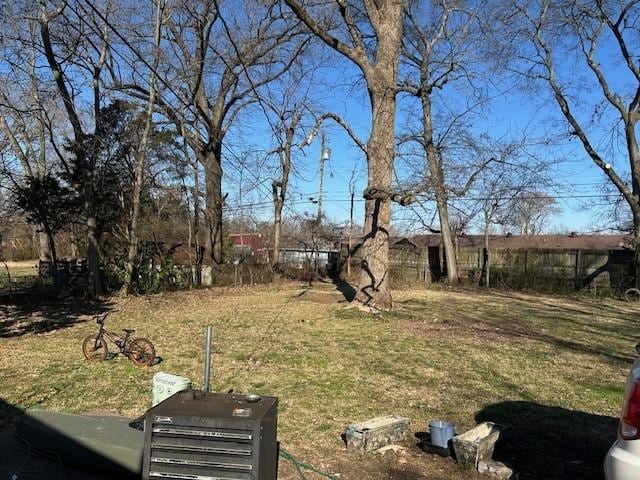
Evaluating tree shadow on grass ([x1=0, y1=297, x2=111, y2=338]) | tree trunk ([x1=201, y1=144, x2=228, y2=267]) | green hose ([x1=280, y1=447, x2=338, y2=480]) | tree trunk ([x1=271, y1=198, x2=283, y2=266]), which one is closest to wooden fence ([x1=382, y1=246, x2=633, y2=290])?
tree trunk ([x1=271, y1=198, x2=283, y2=266])

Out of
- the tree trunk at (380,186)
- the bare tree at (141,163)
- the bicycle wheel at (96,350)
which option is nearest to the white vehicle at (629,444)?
the bicycle wheel at (96,350)

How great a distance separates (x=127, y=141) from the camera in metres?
16.1

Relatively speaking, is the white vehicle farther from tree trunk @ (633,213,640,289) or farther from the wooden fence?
the wooden fence

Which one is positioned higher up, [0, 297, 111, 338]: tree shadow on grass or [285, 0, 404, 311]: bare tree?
[285, 0, 404, 311]: bare tree

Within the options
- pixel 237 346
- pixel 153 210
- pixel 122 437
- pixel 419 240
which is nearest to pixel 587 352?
pixel 237 346

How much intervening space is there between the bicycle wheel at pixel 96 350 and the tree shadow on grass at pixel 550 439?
488 cm

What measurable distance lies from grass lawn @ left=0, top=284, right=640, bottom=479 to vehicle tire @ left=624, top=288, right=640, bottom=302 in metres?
5.96

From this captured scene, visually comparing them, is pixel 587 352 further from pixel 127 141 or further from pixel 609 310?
pixel 127 141

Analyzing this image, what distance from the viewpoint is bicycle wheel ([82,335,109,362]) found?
23.7 ft

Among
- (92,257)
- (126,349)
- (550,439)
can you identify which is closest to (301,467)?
(550,439)

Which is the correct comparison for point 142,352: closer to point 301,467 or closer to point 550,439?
point 301,467

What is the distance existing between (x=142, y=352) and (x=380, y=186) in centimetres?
646

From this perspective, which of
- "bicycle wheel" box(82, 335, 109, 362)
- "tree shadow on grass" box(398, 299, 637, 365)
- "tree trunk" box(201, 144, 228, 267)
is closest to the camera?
"bicycle wheel" box(82, 335, 109, 362)

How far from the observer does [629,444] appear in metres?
2.43
